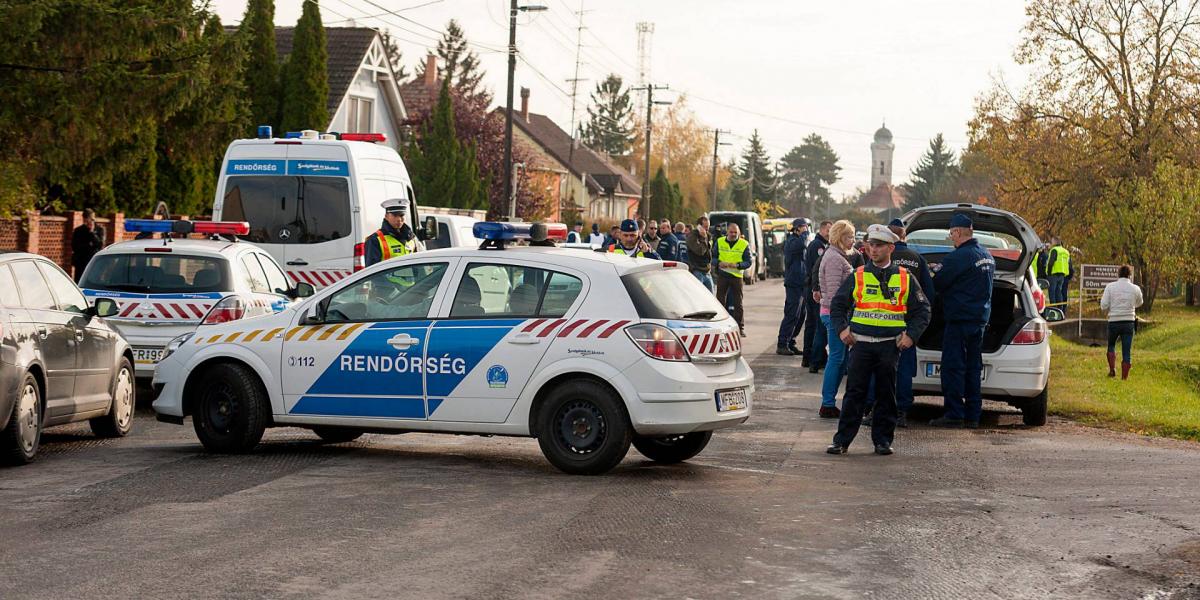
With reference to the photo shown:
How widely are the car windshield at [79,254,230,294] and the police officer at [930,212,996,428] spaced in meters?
6.68

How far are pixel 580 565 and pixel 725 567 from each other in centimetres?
69

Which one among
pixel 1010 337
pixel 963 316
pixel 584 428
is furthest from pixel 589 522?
pixel 1010 337

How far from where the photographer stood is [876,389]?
11.1 m

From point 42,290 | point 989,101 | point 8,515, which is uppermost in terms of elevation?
point 989,101

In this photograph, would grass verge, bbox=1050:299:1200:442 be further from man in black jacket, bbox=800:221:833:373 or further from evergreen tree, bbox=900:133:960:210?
evergreen tree, bbox=900:133:960:210

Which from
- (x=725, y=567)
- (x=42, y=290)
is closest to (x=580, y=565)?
(x=725, y=567)

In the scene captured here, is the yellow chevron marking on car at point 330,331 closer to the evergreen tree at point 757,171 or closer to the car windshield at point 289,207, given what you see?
the car windshield at point 289,207

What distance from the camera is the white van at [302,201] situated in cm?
1733

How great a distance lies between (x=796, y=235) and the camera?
817 inches

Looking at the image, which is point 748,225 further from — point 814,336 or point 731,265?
point 814,336

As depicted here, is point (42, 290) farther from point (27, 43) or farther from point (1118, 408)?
point (1118, 408)

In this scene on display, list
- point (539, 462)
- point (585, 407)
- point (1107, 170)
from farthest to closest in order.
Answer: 1. point (1107, 170)
2. point (539, 462)
3. point (585, 407)

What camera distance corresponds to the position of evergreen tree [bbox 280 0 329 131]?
39.2 m

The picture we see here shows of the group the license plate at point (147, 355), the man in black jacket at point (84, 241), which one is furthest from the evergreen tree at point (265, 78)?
the license plate at point (147, 355)
